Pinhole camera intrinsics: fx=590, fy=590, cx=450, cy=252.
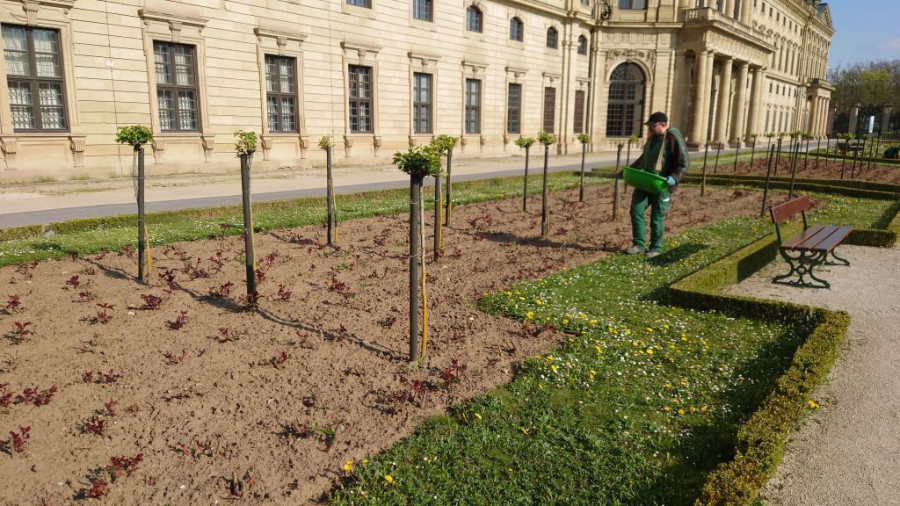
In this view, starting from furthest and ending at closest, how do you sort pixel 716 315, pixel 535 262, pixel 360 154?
pixel 360 154, pixel 535 262, pixel 716 315

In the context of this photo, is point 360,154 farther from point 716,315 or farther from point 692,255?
point 716,315

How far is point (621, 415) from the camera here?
450 centimetres

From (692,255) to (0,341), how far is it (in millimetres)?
9227

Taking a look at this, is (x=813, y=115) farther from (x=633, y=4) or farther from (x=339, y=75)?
(x=339, y=75)

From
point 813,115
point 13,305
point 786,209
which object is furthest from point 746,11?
point 13,305

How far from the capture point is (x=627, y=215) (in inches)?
548

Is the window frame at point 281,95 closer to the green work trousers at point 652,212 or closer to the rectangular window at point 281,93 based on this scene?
the rectangular window at point 281,93

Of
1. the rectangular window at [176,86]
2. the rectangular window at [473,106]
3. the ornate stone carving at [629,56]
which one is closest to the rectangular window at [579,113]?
the ornate stone carving at [629,56]

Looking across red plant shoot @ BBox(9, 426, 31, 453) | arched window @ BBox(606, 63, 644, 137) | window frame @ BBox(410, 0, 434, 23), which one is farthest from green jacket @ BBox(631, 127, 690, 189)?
arched window @ BBox(606, 63, 644, 137)

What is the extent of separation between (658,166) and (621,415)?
5642mm

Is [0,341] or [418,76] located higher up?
[418,76]

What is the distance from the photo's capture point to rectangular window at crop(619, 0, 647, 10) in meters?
41.7

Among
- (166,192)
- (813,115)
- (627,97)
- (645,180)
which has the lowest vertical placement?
(166,192)

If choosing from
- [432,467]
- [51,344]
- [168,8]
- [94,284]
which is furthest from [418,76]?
[432,467]
